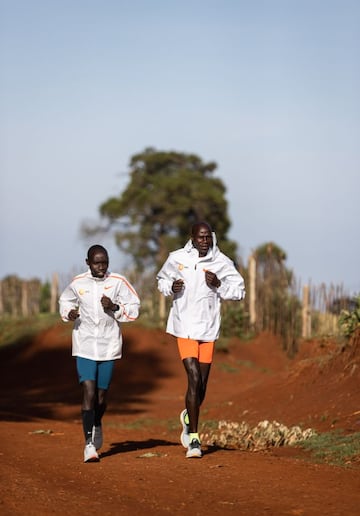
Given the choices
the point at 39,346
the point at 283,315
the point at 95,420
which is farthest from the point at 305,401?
the point at 39,346

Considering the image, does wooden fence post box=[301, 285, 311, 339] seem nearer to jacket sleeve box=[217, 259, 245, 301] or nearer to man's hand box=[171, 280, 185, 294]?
jacket sleeve box=[217, 259, 245, 301]

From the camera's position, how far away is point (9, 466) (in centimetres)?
884

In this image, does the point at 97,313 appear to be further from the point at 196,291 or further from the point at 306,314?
the point at 306,314

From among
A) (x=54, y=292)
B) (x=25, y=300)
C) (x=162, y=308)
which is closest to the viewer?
(x=162, y=308)

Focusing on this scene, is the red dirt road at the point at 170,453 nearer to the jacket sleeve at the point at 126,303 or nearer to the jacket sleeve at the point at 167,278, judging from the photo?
the jacket sleeve at the point at 126,303

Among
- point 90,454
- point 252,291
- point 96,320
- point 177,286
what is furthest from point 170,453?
point 252,291

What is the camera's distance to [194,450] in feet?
31.0

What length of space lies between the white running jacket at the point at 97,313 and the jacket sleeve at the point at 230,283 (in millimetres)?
807

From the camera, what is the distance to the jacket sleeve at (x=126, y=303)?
955cm

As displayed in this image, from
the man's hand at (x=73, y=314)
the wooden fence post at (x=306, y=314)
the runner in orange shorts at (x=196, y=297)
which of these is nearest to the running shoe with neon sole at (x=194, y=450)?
the runner in orange shorts at (x=196, y=297)

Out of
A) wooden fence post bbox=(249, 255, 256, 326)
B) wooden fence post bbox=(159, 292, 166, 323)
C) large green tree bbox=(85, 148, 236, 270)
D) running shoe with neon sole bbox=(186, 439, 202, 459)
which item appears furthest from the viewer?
large green tree bbox=(85, 148, 236, 270)

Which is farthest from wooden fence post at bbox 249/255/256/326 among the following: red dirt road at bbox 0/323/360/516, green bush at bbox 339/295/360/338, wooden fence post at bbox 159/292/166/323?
green bush at bbox 339/295/360/338

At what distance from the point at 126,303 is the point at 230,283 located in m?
0.98

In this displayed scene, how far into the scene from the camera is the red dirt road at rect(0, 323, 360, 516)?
23.9 feet
